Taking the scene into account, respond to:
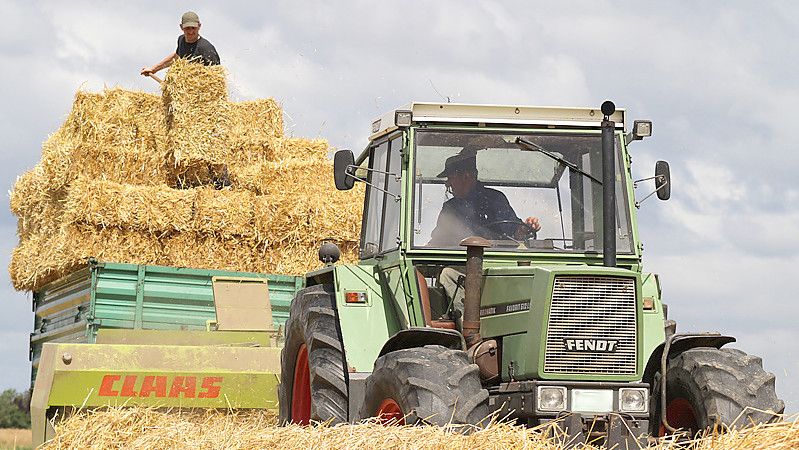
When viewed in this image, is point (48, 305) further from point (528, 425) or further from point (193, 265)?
point (528, 425)

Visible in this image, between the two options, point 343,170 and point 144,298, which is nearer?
point 343,170

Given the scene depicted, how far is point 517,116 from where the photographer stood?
7469mm

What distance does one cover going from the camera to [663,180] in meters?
7.34

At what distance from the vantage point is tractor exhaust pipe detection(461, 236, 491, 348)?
6.67 meters

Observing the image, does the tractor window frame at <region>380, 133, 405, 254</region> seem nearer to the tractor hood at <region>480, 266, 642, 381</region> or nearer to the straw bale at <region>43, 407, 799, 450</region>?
the tractor hood at <region>480, 266, 642, 381</region>

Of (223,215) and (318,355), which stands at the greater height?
(223,215)

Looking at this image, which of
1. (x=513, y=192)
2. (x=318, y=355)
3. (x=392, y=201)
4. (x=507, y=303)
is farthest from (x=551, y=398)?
(x=392, y=201)

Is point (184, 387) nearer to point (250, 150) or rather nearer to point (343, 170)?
point (343, 170)

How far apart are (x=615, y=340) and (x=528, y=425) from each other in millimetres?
656

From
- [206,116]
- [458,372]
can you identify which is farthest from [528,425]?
[206,116]

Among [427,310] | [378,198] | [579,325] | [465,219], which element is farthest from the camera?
[378,198]

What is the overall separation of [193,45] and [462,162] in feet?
21.8

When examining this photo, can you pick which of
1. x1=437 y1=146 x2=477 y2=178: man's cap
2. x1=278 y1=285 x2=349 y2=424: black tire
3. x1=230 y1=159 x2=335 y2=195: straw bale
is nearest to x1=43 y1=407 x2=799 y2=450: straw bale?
x1=278 y1=285 x2=349 y2=424: black tire

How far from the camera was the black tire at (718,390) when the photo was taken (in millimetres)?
6266
